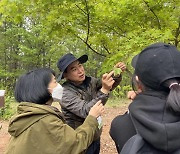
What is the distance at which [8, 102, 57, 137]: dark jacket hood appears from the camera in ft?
6.37

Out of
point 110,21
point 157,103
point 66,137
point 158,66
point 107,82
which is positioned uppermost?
point 110,21

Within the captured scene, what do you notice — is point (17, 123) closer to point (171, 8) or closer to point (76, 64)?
point (76, 64)

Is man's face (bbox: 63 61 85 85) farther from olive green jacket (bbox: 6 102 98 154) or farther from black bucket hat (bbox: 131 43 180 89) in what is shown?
black bucket hat (bbox: 131 43 180 89)

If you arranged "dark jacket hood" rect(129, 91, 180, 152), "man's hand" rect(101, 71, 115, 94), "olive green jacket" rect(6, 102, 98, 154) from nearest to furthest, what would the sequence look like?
"dark jacket hood" rect(129, 91, 180, 152)
"olive green jacket" rect(6, 102, 98, 154)
"man's hand" rect(101, 71, 115, 94)

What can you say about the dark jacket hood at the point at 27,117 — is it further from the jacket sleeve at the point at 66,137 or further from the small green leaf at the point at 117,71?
the small green leaf at the point at 117,71

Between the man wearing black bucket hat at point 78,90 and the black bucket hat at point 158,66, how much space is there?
46.1 inches

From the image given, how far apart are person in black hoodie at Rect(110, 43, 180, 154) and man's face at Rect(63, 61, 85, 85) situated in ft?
4.60

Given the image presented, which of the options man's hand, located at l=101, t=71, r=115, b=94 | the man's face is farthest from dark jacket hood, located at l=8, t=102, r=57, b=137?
the man's face

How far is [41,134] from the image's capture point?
6.24ft

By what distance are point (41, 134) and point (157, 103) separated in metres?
0.91

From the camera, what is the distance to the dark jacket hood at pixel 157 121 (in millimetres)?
1266

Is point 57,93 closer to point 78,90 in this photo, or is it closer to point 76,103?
point 76,103

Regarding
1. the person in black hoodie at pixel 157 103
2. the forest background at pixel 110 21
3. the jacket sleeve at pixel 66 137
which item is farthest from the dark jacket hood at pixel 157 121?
the forest background at pixel 110 21

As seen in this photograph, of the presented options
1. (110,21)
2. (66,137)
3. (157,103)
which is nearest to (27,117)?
(66,137)
